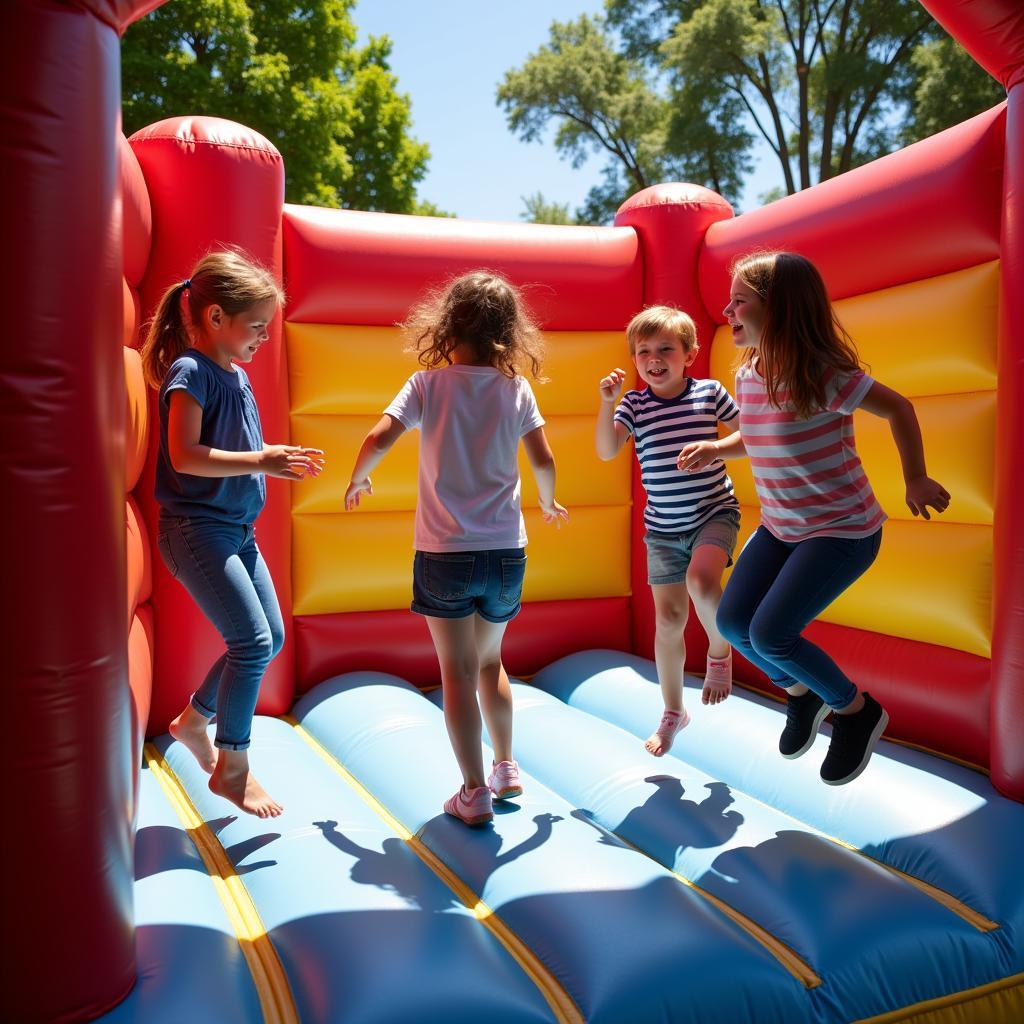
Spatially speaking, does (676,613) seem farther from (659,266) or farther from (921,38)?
(921,38)

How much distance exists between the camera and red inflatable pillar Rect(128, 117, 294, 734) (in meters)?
3.34

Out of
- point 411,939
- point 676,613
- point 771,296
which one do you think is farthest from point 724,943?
point 771,296

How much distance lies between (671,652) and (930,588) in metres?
0.81

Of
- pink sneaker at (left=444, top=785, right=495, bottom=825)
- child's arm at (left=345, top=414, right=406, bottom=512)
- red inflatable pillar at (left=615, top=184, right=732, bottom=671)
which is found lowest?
pink sneaker at (left=444, top=785, right=495, bottom=825)

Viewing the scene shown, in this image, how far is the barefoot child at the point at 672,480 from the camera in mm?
2971

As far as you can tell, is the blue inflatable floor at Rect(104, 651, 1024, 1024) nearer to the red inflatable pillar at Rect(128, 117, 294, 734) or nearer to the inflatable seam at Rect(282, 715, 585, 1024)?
the inflatable seam at Rect(282, 715, 585, 1024)

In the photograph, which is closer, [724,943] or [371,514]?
[724,943]

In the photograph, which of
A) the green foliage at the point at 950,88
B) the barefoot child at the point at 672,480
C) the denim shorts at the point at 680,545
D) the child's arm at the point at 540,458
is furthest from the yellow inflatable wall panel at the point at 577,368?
the green foliage at the point at 950,88

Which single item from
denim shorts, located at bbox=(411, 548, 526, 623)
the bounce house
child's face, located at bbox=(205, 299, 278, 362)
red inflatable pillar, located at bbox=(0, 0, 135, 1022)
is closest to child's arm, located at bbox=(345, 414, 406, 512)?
denim shorts, located at bbox=(411, 548, 526, 623)

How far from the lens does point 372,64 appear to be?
13.8 metres

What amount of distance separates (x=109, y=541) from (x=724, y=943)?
1372mm

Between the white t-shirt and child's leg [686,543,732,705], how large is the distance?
65 centimetres

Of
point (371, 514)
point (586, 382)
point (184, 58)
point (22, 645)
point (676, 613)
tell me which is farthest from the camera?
point (184, 58)

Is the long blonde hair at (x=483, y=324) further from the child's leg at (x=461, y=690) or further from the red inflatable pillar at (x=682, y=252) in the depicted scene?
the red inflatable pillar at (x=682, y=252)
